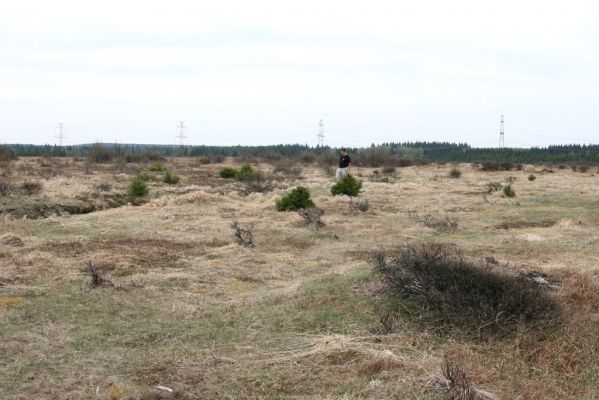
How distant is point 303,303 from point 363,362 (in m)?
2.00

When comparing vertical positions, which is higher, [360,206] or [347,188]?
[347,188]

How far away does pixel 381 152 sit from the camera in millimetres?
65688

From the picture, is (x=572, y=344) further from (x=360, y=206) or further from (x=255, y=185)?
(x=255, y=185)

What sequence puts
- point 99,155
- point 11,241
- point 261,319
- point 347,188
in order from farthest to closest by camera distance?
point 99,155 → point 347,188 → point 11,241 → point 261,319

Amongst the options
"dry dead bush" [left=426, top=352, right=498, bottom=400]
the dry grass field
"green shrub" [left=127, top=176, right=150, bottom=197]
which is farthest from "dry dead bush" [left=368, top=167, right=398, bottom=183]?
"dry dead bush" [left=426, top=352, right=498, bottom=400]

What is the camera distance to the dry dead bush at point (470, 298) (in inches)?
237

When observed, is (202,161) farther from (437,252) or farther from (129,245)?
(437,252)

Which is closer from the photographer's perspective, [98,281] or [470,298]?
[470,298]

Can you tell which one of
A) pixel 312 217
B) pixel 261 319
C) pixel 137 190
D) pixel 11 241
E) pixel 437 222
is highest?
pixel 137 190

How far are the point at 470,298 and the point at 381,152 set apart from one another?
60224 mm

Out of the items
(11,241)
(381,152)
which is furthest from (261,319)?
(381,152)

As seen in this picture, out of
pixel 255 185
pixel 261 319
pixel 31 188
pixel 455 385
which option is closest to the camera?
pixel 455 385

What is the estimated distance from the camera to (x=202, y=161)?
5775 cm

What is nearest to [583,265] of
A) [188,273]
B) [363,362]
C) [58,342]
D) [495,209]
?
[363,362]
